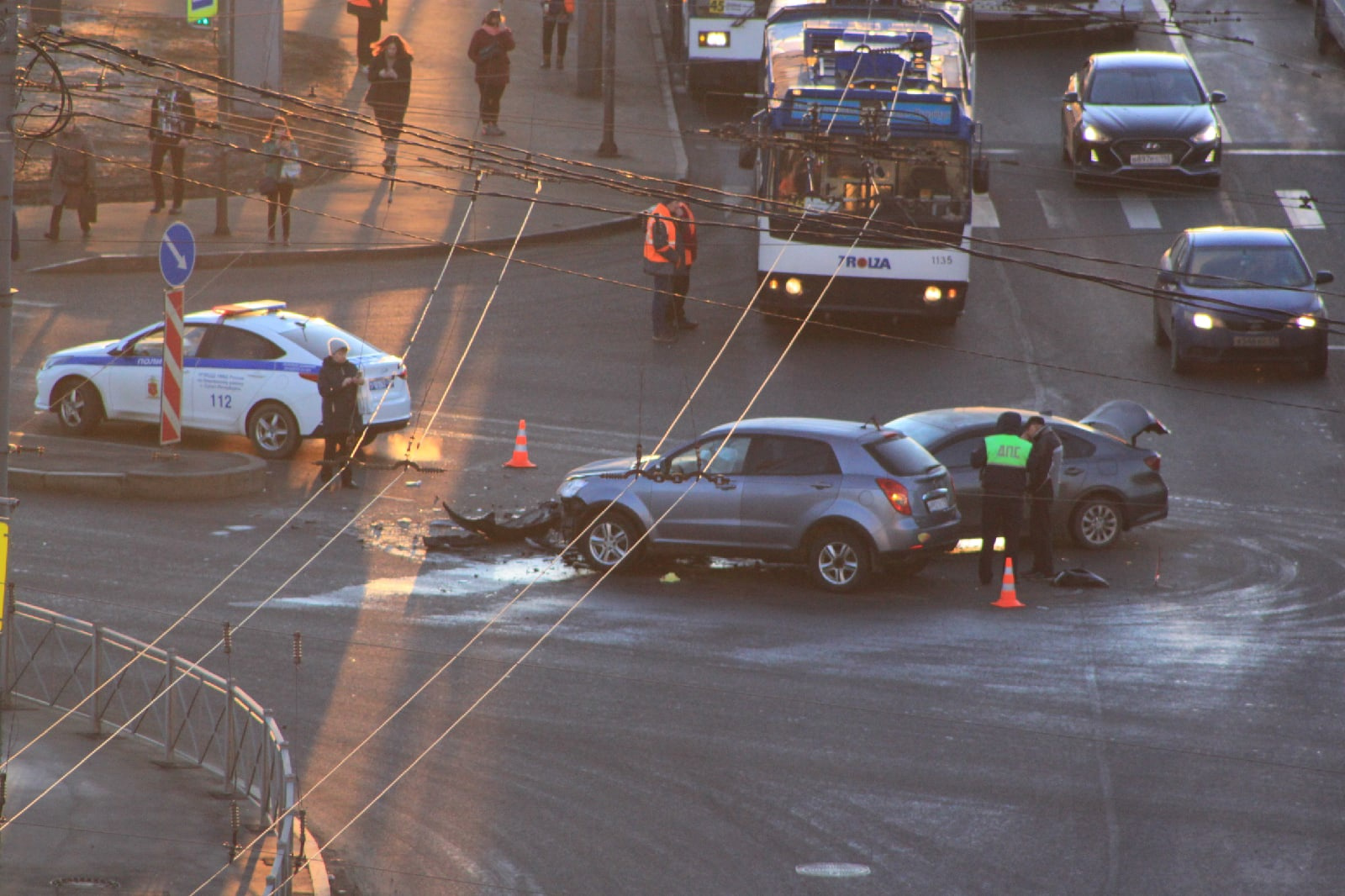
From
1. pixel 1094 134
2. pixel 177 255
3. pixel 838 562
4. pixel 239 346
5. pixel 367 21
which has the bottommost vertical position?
pixel 838 562

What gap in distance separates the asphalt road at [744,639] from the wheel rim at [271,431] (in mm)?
486

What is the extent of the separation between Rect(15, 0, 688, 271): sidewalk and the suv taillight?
25.5 feet

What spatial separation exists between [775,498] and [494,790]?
5866 millimetres

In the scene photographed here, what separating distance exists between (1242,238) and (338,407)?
12.0 m

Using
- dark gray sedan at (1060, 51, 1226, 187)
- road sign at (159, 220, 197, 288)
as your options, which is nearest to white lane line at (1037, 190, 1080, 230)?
dark gray sedan at (1060, 51, 1226, 187)

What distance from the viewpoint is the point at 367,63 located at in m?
35.6

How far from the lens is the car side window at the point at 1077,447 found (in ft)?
58.0

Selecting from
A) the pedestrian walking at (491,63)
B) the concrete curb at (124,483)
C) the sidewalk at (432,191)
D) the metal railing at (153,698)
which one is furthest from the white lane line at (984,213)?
the metal railing at (153,698)

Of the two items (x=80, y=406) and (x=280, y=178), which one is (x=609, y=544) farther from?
(x=280, y=178)

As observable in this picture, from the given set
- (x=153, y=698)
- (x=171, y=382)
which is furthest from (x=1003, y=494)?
(x=171, y=382)

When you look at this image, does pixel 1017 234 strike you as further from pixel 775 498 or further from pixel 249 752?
pixel 249 752

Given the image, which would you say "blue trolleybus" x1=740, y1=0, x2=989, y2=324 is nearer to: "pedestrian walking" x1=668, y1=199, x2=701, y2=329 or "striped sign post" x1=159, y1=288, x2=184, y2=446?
"pedestrian walking" x1=668, y1=199, x2=701, y2=329

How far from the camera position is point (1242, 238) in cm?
2364

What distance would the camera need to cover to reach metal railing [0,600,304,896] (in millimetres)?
10258
